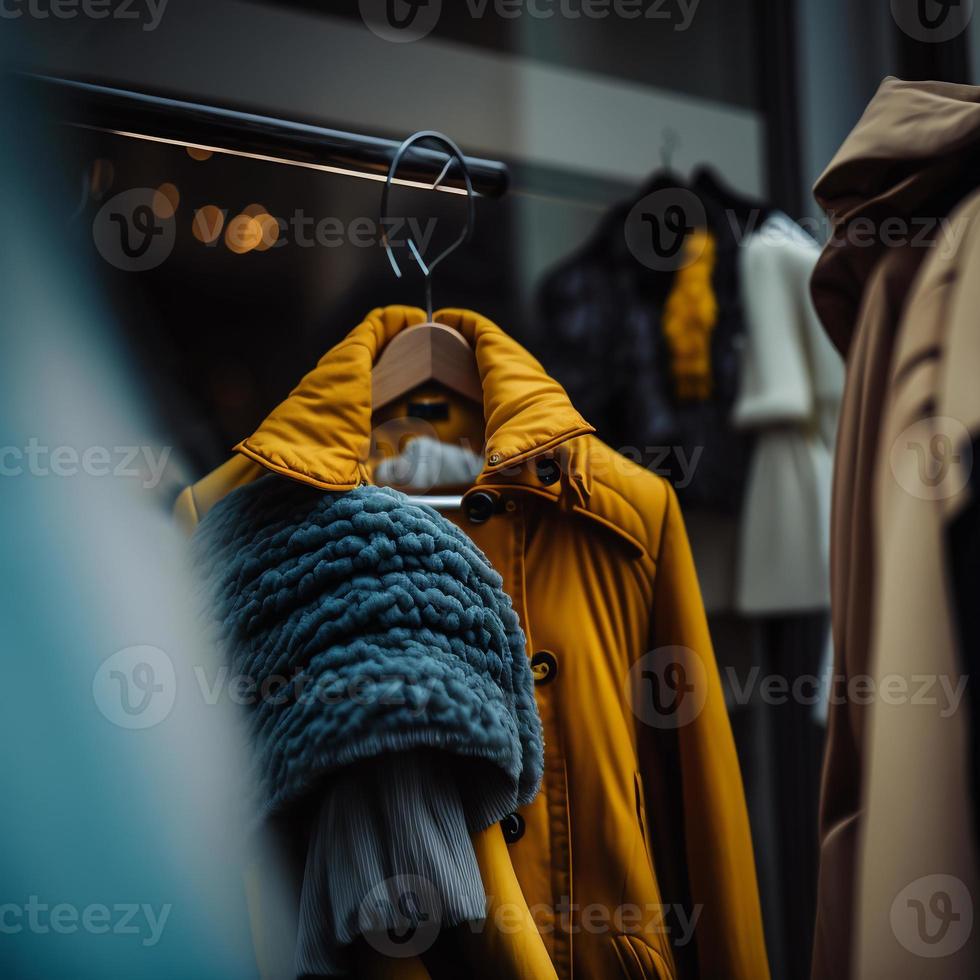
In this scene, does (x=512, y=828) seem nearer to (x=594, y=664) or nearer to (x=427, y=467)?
(x=594, y=664)

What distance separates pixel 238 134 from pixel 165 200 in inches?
24.4

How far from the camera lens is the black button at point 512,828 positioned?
0.65 m

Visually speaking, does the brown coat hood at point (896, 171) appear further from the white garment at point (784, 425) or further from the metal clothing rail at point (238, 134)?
the white garment at point (784, 425)

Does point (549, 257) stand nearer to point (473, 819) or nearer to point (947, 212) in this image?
point (947, 212)

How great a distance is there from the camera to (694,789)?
74cm

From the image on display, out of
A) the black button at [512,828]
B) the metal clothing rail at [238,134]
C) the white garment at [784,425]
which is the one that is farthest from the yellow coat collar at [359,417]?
the white garment at [784,425]

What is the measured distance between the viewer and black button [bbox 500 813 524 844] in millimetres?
655

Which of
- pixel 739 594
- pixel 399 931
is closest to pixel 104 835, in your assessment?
pixel 399 931

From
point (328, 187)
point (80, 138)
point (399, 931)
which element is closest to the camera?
point (399, 931)

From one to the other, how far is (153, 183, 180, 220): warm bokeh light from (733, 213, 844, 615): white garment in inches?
33.2

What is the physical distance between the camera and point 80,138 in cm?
85

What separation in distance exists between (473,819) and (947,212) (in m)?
0.56

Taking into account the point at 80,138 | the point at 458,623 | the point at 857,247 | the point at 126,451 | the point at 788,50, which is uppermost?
the point at 788,50

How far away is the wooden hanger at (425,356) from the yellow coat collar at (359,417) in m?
0.02
